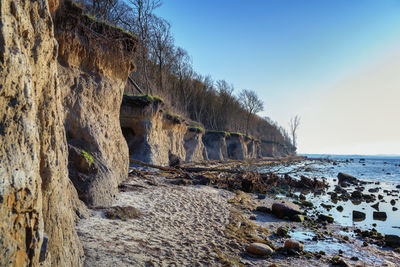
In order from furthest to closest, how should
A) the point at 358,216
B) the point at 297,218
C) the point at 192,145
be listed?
the point at 192,145 < the point at 358,216 < the point at 297,218

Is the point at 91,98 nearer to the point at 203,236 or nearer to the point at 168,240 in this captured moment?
the point at 168,240

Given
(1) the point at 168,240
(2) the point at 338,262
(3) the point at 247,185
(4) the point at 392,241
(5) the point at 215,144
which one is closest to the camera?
(1) the point at 168,240

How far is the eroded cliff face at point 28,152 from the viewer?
1.75 meters

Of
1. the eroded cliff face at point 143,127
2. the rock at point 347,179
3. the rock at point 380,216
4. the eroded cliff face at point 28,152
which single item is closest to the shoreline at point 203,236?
the eroded cliff face at point 28,152

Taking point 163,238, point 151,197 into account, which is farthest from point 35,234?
point 151,197

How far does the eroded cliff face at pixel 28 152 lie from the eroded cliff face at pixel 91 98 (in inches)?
116

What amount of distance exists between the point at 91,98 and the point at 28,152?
19.3ft

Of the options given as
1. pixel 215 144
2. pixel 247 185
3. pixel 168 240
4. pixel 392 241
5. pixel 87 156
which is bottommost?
pixel 392 241

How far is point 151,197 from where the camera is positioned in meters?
7.46

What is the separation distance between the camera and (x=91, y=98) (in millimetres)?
7375

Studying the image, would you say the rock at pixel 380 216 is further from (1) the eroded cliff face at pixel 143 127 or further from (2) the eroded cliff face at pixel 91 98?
(1) the eroded cliff face at pixel 143 127

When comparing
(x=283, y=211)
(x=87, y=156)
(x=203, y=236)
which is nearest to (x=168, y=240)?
(x=203, y=236)

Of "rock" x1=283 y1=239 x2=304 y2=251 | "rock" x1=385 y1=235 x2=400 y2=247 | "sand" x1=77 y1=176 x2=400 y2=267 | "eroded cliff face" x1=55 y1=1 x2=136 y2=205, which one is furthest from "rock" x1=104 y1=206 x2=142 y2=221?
"rock" x1=385 y1=235 x2=400 y2=247

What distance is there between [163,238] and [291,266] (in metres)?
2.57
